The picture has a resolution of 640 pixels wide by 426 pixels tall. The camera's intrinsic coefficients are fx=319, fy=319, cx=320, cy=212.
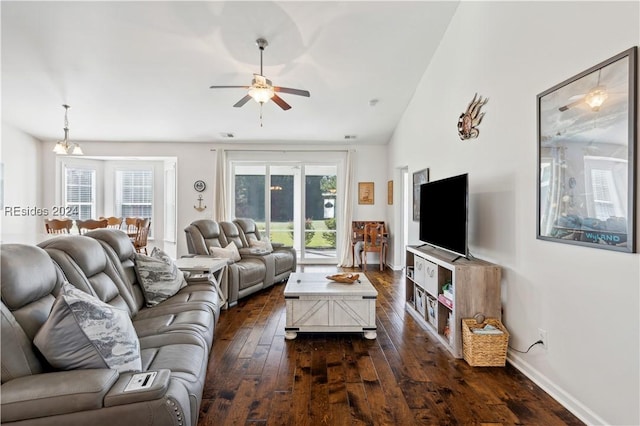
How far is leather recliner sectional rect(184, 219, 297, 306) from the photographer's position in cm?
398

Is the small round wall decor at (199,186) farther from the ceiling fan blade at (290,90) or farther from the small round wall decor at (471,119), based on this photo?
the small round wall decor at (471,119)

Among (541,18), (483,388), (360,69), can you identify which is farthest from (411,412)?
(360,69)

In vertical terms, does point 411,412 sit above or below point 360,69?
below

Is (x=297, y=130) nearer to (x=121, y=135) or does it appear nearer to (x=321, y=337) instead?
(x=121, y=135)

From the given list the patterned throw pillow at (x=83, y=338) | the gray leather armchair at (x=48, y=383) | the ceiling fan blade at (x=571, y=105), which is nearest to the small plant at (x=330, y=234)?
the ceiling fan blade at (x=571, y=105)

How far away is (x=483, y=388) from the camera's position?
2127 mm

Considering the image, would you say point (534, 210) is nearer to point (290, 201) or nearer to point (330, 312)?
point (330, 312)

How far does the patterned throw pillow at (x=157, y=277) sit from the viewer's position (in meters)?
2.56

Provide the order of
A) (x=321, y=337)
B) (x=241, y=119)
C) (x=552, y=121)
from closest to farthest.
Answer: (x=552, y=121)
(x=321, y=337)
(x=241, y=119)

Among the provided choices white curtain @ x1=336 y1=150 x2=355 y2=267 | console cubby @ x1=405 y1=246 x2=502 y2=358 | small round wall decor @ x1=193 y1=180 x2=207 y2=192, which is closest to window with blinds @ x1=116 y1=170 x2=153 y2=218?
small round wall decor @ x1=193 y1=180 x2=207 y2=192

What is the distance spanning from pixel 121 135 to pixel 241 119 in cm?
258

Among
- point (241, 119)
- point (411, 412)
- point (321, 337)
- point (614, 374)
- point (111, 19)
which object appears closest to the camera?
point (614, 374)

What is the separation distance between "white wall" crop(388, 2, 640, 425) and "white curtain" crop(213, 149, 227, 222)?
451cm

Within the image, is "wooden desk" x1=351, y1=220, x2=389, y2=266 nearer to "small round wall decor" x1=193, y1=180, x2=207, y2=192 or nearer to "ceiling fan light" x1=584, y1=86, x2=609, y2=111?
"small round wall decor" x1=193, y1=180, x2=207, y2=192
